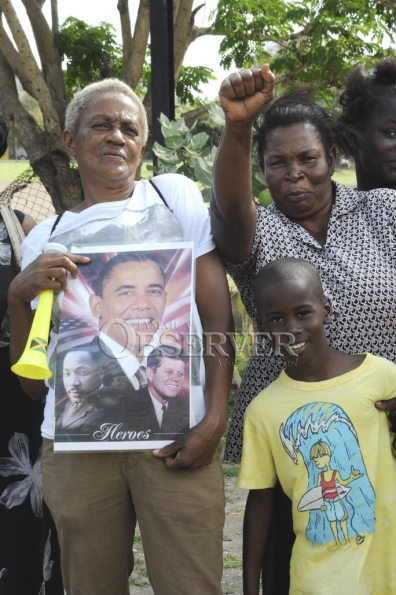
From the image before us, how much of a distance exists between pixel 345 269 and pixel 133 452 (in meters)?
0.81

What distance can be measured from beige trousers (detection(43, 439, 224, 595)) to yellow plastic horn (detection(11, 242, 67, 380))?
12.4 inches

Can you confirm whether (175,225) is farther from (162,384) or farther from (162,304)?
(162,384)

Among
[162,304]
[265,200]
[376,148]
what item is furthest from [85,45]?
[162,304]

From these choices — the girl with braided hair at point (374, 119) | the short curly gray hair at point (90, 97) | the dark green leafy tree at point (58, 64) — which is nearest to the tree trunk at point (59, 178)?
the dark green leafy tree at point (58, 64)

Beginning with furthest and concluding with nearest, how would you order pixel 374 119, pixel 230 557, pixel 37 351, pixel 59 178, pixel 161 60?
pixel 59 178 → pixel 161 60 → pixel 230 557 → pixel 374 119 → pixel 37 351

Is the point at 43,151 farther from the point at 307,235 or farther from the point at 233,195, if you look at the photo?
the point at 233,195

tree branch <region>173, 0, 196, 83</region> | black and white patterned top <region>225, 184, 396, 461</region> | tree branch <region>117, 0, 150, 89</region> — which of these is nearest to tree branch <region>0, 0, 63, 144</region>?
tree branch <region>117, 0, 150, 89</region>

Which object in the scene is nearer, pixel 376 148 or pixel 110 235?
pixel 110 235

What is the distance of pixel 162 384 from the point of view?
6.16ft

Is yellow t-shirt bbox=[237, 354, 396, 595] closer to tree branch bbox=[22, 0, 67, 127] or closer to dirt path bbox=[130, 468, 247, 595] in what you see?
dirt path bbox=[130, 468, 247, 595]

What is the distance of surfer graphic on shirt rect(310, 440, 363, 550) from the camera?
1871mm

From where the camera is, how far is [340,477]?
1.89 meters

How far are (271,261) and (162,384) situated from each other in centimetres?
49

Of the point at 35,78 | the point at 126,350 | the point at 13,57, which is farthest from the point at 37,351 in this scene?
the point at 13,57
